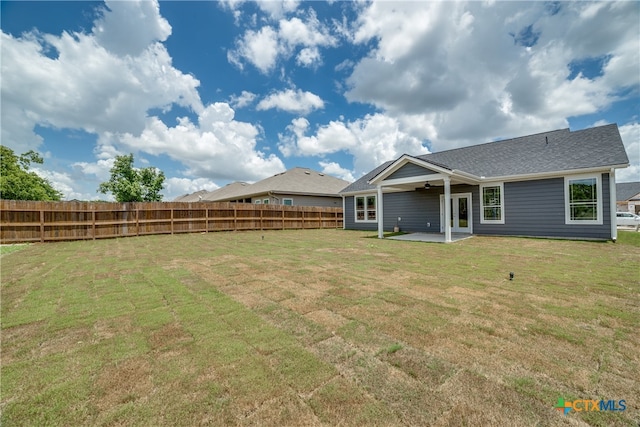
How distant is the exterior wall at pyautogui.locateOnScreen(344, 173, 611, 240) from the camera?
992 cm

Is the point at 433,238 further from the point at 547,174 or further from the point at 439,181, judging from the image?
the point at 547,174

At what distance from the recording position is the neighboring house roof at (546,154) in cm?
985

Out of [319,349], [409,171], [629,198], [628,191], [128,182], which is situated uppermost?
[128,182]

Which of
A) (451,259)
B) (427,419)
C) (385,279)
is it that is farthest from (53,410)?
(451,259)

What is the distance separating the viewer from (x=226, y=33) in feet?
37.0

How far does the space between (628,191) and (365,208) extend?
151 ft

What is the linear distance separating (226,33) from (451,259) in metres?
12.8

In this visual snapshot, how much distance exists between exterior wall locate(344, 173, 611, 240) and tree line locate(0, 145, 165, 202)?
26.9m

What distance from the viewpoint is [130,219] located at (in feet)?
42.5

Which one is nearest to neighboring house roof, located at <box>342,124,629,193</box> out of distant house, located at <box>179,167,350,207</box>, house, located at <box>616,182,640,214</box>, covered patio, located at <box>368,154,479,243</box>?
covered patio, located at <box>368,154,479,243</box>

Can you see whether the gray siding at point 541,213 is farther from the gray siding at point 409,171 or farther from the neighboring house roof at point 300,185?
the neighboring house roof at point 300,185

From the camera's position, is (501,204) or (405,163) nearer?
(405,163)

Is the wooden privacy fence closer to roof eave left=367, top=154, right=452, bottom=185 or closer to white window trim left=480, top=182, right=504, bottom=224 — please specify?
roof eave left=367, top=154, right=452, bottom=185

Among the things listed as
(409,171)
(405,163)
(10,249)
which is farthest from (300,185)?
(10,249)
